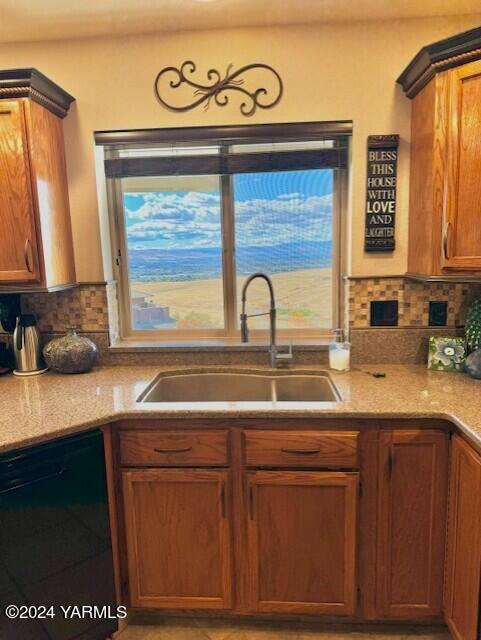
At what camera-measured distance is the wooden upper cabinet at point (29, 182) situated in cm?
175

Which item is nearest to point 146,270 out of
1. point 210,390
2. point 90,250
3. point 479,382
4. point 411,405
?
point 90,250

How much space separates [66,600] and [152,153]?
201 cm

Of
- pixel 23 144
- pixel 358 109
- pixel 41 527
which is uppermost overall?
pixel 358 109

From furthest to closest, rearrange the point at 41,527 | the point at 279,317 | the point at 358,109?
the point at 279,317
the point at 358,109
the point at 41,527

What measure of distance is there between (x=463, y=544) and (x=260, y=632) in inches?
34.3

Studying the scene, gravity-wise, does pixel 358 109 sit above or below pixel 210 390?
above

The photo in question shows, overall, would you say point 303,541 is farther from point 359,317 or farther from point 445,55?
point 445,55

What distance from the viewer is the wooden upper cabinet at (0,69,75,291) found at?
1.75m

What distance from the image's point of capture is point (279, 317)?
2318 millimetres

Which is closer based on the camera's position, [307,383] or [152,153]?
[307,383]

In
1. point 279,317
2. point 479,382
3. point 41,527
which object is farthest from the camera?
point 279,317

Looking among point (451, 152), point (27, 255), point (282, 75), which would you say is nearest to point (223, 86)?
point (282, 75)

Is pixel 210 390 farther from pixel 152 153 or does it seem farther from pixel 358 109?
pixel 358 109

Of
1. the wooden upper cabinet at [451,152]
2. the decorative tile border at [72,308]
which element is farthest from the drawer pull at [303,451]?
the decorative tile border at [72,308]
